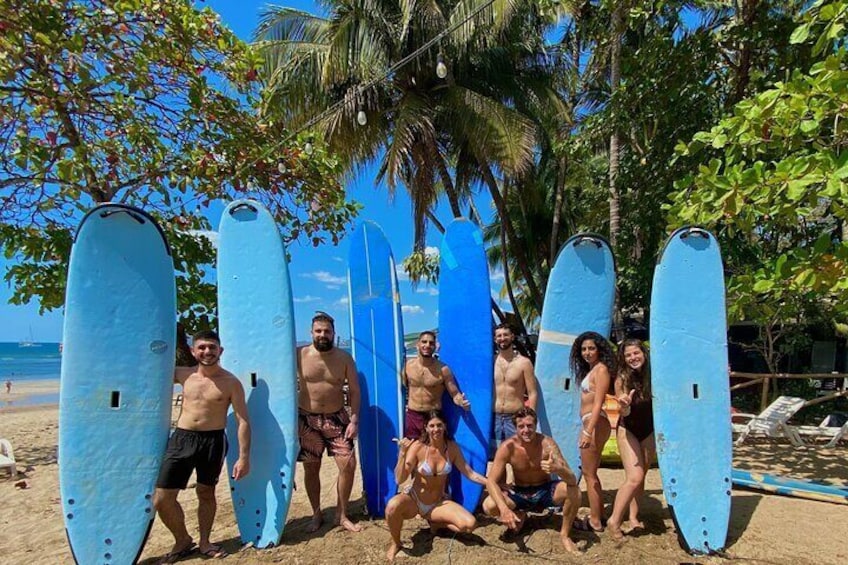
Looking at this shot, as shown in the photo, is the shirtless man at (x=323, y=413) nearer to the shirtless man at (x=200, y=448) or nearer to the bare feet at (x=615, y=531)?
the shirtless man at (x=200, y=448)

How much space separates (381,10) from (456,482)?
8126mm

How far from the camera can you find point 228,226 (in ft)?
12.7

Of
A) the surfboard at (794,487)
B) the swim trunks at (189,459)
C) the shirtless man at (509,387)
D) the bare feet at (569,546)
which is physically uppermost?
the shirtless man at (509,387)

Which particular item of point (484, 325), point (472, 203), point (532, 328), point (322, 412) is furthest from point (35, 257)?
point (532, 328)

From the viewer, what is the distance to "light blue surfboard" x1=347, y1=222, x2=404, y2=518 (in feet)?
13.0

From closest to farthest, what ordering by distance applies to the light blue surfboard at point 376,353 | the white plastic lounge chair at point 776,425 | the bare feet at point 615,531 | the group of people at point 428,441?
1. the group of people at point 428,441
2. the bare feet at point 615,531
3. the light blue surfboard at point 376,353
4. the white plastic lounge chair at point 776,425

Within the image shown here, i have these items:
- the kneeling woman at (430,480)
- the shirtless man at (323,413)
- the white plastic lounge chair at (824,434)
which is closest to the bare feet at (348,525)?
the shirtless man at (323,413)

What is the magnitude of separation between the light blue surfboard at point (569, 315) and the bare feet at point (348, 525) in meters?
1.55

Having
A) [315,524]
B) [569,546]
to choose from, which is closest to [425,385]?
[315,524]

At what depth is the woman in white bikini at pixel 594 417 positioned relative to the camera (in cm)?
344

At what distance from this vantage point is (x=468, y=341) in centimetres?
408

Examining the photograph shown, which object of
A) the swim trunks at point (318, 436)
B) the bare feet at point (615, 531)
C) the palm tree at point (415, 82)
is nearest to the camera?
the bare feet at point (615, 531)

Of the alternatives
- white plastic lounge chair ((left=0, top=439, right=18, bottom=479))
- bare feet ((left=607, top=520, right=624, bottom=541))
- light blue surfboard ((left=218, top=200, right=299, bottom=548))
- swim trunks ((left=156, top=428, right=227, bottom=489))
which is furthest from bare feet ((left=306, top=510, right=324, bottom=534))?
white plastic lounge chair ((left=0, top=439, right=18, bottom=479))

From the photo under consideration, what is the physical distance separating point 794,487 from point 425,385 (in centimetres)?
308
